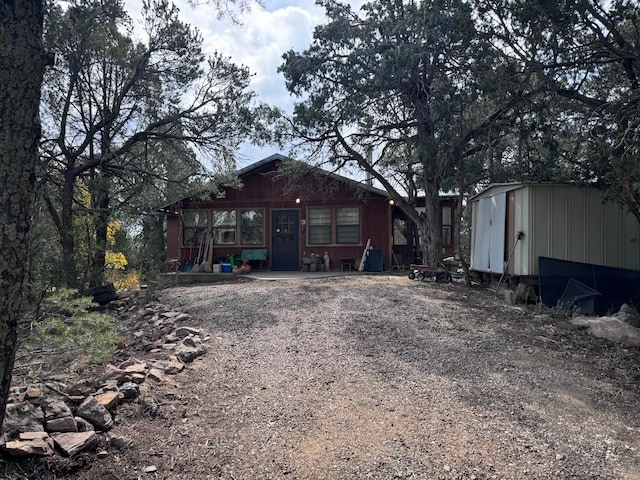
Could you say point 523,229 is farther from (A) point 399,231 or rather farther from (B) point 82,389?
(A) point 399,231

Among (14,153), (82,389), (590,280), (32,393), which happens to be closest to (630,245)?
(590,280)

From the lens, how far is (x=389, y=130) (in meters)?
13.2

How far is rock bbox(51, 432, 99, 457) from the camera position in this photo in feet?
8.57

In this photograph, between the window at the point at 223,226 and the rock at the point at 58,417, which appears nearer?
the rock at the point at 58,417

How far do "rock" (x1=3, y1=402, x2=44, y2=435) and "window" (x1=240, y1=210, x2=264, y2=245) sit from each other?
12829 millimetres

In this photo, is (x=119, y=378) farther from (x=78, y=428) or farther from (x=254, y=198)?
(x=254, y=198)

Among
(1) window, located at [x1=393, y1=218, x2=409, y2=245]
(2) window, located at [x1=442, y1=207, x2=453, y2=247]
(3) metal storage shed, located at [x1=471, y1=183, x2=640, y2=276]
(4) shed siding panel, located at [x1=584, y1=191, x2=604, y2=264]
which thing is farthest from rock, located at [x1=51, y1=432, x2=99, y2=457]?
(2) window, located at [x1=442, y1=207, x2=453, y2=247]

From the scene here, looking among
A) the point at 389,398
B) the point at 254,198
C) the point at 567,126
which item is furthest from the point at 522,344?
the point at 254,198

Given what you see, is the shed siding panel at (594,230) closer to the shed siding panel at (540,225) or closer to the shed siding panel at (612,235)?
the shed siding panel at (612,235)

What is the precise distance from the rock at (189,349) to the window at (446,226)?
523 inches

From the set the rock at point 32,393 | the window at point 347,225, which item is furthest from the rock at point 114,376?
the window at point 347,225

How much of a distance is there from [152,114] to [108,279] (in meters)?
3.88

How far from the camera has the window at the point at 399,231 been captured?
16375mm

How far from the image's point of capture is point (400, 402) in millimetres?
3658
